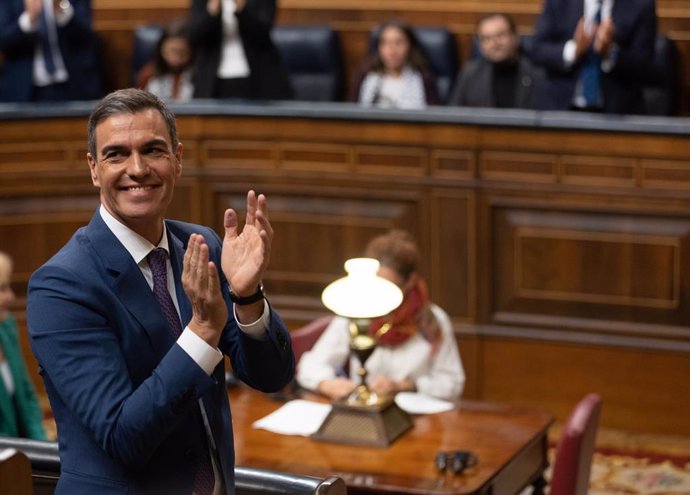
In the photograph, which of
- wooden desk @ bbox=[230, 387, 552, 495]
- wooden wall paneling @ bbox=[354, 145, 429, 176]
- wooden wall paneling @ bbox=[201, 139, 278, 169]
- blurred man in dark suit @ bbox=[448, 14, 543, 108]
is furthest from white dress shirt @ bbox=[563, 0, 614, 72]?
wooden desk @ bbox=[230, 387, 552, 495]

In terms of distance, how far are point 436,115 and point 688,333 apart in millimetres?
1461

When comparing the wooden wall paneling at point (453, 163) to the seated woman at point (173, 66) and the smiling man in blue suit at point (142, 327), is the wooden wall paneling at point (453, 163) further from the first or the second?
the smiling man in blue suit at point (142, 327)

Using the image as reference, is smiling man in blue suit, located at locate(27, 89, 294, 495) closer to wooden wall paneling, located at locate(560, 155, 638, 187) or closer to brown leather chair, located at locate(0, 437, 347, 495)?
brown leather chair, located at locate(0, 437, 347, 495)

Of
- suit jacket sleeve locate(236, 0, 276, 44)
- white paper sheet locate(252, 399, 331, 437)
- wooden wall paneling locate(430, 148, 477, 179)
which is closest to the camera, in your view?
white paper sheet locate(252, 399, 331, 437)

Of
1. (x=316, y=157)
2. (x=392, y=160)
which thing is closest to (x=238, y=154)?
(x=316, y=157)

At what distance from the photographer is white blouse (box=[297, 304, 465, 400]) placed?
4648mm

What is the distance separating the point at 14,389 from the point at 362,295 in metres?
1.22

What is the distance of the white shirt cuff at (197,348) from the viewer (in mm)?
2068

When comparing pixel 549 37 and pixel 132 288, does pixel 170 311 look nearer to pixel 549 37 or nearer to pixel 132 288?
pixel 132 288

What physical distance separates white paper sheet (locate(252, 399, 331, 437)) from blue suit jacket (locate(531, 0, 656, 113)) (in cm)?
253

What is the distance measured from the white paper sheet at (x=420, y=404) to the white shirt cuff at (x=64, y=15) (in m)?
3.66

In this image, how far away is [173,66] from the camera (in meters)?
7.33

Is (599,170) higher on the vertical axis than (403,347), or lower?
Result: higher

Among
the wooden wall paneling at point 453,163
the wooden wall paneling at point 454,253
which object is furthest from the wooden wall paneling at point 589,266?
the wooden wall paneling at point 453,163
